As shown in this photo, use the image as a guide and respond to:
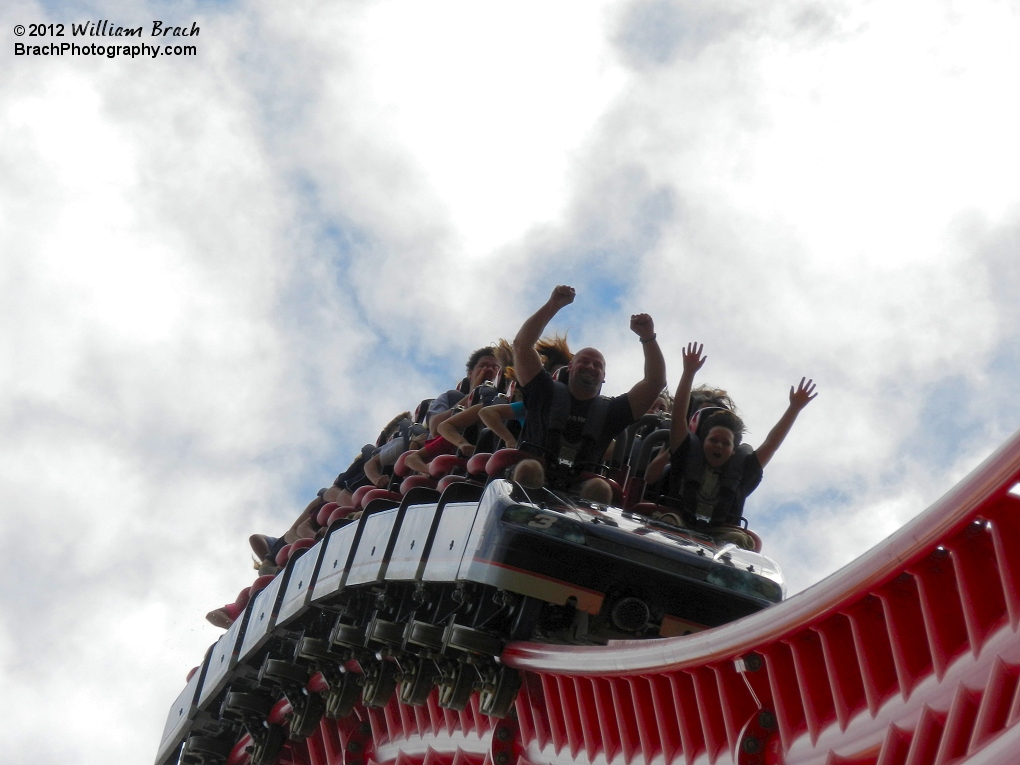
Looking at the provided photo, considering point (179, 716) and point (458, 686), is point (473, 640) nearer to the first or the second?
point (458, 686)

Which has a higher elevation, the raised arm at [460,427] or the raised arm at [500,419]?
the raised arm at [460,427]

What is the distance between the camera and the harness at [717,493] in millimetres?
9414

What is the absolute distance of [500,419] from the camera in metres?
9.37

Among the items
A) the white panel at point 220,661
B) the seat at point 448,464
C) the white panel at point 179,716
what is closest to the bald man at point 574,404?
the seat at point 448,464

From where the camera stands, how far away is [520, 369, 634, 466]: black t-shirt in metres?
8.99

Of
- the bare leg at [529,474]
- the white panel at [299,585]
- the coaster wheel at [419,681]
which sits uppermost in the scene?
the white panel at [299,585]

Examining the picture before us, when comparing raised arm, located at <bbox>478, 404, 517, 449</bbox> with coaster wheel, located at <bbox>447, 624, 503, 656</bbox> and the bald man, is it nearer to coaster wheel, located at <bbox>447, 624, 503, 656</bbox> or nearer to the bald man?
the bald man

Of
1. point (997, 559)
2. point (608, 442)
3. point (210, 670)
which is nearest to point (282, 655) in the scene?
point (210, 670)

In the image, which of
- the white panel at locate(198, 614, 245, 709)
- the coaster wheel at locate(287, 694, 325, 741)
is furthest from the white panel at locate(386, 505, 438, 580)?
the white panel at locate(198, 614, 245, 709)

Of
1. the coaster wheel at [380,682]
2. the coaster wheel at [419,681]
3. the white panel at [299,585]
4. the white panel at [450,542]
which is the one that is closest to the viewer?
the white panel at [450,542]

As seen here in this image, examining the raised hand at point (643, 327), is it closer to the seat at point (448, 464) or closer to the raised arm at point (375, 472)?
the seat at point (448, 464)

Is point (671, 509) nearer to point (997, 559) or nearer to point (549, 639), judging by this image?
point (549, 639)

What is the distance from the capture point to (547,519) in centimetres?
815

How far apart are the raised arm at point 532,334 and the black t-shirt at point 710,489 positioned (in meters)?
1.25
